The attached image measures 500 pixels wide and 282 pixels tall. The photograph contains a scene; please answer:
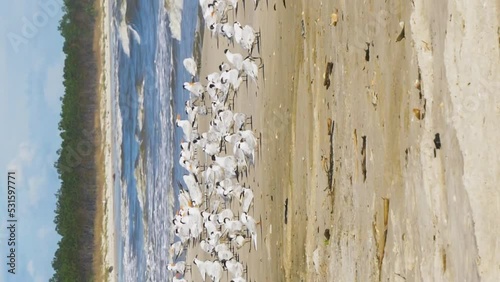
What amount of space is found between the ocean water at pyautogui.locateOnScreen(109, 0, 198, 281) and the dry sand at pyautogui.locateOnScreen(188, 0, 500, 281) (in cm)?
268

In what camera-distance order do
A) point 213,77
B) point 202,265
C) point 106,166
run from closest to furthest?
point 213,77 → point 202,265 → point 106,166

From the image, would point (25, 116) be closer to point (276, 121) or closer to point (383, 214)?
point (276, 121)

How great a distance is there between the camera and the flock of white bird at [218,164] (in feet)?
18.7

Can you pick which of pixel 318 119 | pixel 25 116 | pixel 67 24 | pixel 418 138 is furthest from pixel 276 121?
pixel 67 24

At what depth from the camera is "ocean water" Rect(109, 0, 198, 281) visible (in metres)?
7.97

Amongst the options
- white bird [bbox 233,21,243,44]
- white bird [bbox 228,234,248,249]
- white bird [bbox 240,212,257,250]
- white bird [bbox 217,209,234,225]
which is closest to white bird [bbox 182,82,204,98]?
white bird [bbox 233,21,243,44]

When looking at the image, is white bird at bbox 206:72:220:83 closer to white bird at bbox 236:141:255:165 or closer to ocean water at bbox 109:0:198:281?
white bird at bbox 236:141:255:165

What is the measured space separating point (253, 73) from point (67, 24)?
4.80 metres

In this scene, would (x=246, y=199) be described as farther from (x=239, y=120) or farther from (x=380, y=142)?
(x=380, y=142)

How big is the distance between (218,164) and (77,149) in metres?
3.82

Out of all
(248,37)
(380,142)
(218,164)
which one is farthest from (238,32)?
(380,142)

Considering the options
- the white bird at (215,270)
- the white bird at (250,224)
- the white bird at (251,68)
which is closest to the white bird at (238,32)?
the white bird at (251,68)

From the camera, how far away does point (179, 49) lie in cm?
787

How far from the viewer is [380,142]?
3.36 meters
